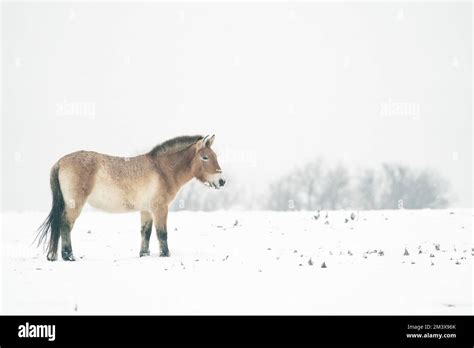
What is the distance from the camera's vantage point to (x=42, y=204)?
91.1 metres

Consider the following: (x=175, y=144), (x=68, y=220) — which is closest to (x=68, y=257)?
(x=68, y=220)

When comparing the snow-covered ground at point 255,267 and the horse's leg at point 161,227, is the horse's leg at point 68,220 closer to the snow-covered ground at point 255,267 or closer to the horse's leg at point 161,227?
the snow-covered ground at point 255,267

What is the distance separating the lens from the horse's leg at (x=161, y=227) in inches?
707

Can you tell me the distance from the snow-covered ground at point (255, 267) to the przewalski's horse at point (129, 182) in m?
1.00

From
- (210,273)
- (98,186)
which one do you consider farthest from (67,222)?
(210,273)

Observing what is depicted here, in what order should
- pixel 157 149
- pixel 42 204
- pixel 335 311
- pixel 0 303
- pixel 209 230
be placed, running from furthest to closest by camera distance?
pixel 42 204 < pixel 209 230 < pixel 157 149 < pixel 0 303 < pixel 335 311

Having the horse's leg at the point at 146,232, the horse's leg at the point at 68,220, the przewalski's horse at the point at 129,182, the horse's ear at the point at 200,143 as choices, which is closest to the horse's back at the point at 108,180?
the przewalski's horse at the point at 129,182

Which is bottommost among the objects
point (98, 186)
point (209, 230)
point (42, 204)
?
point (42, 204)

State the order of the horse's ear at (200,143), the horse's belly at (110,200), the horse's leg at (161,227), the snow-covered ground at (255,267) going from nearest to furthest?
1. the snow-covered ground at (255,267)
2. the horse's belly at (110,200)
3. the horse's leg at (161,227)
4. the horse's ear at (200,143)

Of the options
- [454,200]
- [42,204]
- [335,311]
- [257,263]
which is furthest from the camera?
[42,204]

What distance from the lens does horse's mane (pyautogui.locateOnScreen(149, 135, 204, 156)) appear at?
19.0 meters

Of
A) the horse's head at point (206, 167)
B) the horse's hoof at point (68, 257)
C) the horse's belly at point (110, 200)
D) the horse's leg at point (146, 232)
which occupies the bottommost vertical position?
the horse's hoof at point (68, 257)
